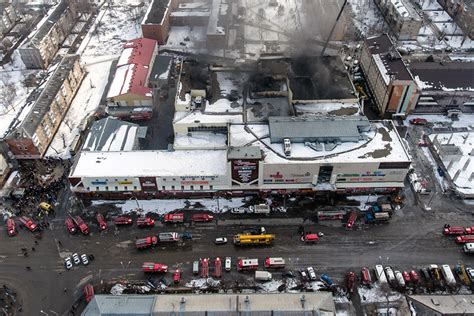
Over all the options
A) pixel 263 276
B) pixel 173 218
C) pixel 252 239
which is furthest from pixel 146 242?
pixel 263 276

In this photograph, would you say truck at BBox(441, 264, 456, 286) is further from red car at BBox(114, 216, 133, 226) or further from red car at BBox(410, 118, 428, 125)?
red car at BBox(114, 216, 133, 226)

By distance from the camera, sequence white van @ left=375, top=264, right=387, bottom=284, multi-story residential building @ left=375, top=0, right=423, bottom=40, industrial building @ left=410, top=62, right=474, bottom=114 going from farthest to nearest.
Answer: multi-story residential building @ left=375, top=0, right=423, bottom=40 < industrial building @ left=410, top=62, right=474, bottom=114 < white van @ left=375, top=264, right=387, bottom=284

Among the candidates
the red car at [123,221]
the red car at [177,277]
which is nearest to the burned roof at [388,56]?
the red car at [177,277]

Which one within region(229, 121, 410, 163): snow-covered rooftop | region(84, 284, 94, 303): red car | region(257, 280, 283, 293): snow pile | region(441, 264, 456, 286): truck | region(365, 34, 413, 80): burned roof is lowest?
region(84, 284, 94, 303): red car

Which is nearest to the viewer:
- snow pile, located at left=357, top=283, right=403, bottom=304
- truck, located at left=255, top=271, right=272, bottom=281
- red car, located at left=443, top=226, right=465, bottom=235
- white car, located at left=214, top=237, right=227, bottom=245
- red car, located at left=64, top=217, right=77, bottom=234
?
snow pile, located at left=357, top=283, right=403, bottom=304

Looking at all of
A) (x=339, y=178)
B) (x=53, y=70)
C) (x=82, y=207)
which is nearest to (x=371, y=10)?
(x=339, y=178)

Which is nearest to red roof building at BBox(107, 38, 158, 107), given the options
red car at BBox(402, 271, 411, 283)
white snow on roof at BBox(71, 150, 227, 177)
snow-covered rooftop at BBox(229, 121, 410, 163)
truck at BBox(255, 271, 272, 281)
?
white snow on roof at BBox(71, 150, 227, 177)
